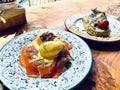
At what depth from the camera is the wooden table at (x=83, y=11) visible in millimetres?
750

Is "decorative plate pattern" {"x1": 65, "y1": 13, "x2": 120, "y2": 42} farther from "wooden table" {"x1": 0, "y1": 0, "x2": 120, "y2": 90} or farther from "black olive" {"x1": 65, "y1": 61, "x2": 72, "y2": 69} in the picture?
"black olive" {"x1": 65, "y1": 61, "x2": 72, "y2": 69}

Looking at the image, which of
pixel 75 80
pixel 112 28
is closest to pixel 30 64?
pixel 75 80

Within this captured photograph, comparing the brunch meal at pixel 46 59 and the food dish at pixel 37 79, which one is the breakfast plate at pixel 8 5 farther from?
the brunch meal at pixel 46 59

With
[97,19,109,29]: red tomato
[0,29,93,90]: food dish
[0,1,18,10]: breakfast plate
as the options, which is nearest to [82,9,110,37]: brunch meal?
[97,19,109,29]: red tomato

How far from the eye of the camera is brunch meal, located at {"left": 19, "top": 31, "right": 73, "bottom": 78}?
0.71m

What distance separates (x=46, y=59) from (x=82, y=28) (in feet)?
1.20

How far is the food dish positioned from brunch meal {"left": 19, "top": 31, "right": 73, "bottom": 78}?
0.07 ft

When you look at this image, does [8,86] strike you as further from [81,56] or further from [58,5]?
[58,5]

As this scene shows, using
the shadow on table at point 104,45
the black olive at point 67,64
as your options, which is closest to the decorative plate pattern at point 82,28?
the shadow on table at point 104,45

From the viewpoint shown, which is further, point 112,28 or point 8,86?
point 112,28

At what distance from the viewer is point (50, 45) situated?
72cm

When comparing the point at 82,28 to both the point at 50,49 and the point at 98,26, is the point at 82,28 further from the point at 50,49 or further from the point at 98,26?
the point at 50,49

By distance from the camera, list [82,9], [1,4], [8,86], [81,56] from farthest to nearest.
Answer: [82,9], [1,4], [81,56], [8,86]

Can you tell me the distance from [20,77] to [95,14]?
0.54 meters
